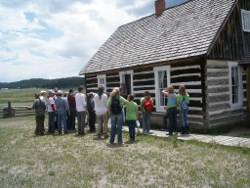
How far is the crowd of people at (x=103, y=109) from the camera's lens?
435 inches

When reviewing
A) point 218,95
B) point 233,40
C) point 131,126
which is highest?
point 233,40

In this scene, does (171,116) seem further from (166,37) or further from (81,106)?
(166,37)

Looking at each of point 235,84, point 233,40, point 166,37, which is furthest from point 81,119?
point 233,40

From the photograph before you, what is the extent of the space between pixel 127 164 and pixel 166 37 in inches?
353

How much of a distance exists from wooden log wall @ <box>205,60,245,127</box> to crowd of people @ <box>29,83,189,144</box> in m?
1.36

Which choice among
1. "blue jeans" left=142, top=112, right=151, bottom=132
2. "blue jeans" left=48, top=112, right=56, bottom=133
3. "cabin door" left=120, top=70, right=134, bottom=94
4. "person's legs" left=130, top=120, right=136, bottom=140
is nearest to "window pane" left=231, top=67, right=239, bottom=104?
"blue jeans" left=142, top=112, right=151, bottom=132

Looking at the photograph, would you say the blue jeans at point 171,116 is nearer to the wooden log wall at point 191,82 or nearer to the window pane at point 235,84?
the wooden log wall at point 191,82

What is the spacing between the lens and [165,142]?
1075 centimetres

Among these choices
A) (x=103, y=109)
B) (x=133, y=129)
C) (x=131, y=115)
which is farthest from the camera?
(x=103, y=109)

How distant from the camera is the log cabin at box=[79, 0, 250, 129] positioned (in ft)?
42.1

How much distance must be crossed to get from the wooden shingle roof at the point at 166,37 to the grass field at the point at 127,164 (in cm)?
434

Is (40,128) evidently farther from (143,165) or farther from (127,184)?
(127,184)

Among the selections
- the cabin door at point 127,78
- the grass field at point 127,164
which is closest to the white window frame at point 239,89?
the grass field at point 127,164

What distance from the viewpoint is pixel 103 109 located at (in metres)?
12.2
